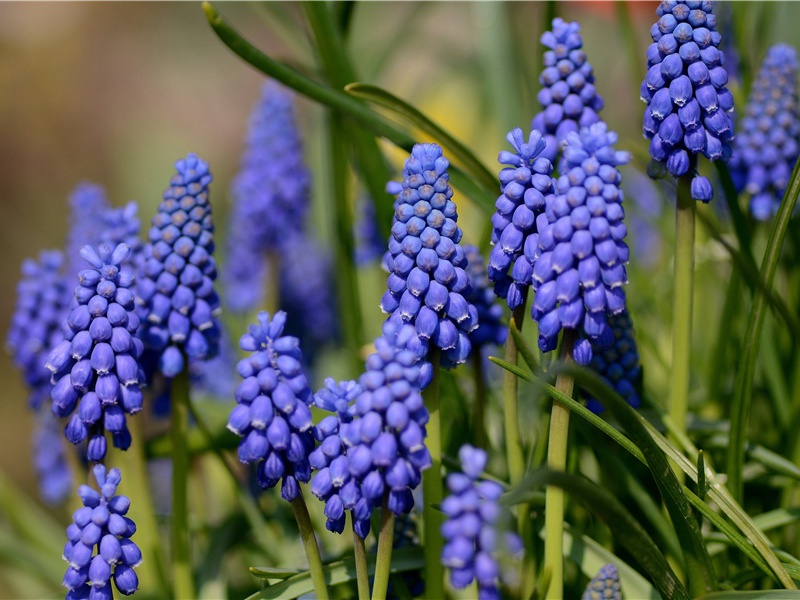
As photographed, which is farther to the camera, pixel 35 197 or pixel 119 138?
pixel 119 138

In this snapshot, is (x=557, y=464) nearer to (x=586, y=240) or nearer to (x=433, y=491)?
(x=433, y=491)

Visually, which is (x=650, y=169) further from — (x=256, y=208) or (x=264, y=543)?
(x=256, y=208)

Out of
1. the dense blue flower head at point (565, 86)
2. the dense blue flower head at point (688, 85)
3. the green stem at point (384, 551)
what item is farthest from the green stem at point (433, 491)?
the dense blue flower head at point (688, 85)

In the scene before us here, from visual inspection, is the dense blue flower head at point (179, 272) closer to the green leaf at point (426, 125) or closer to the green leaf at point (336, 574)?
the green leaf at point (426, 125)

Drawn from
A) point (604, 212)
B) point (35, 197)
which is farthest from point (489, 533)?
point (35, 197)

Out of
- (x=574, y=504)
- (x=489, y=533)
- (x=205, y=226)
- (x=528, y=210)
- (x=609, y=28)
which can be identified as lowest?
(x=489, y=533)

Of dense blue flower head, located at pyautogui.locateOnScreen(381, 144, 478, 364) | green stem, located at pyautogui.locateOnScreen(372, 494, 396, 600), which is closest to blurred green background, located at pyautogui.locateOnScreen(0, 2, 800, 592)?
dense blue flower head, located at pyautogui.locateOnScreen(381, 144, 478, 364)
